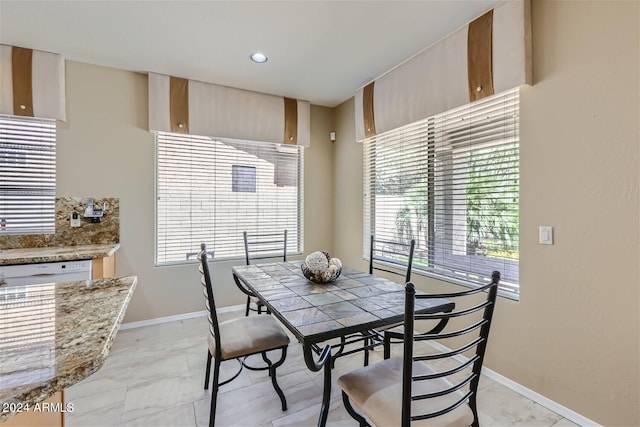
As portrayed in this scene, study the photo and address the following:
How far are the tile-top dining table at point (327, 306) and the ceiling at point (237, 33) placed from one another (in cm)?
192

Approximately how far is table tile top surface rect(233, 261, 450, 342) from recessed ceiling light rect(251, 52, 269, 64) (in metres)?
1.95

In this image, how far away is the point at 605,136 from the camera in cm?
166

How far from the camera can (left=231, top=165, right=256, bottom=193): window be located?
366 cm

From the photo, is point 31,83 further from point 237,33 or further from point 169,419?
point 169,419

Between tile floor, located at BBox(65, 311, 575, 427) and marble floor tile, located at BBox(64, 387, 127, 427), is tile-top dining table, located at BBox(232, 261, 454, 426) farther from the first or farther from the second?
marble floor tile, located at BBox(64, 387, 127, 427)

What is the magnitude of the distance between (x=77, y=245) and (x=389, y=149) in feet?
11.0

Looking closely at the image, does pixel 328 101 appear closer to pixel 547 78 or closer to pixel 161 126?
pixel 161 126

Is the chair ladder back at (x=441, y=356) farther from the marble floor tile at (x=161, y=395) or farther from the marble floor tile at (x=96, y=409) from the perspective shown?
the marble floor tile at (x=96, y=409)

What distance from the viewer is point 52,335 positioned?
0.82 m

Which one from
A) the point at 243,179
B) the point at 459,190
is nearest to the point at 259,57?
the point at 243,179

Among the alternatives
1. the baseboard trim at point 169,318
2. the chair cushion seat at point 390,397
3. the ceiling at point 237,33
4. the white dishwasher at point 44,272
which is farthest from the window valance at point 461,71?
the white dishwasher at point 44,272

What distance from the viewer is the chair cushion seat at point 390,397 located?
1198 millimetres

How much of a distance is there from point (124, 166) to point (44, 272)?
1219mm

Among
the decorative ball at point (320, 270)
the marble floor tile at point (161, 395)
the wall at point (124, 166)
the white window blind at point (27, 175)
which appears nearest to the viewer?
the marble floor tile at point (161, 395)
